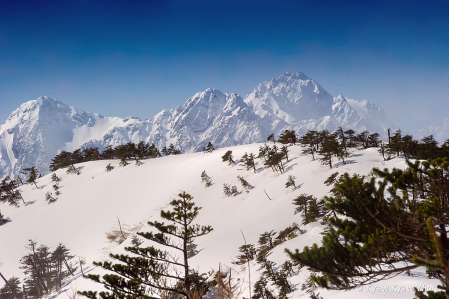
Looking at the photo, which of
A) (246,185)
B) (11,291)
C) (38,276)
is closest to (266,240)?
(246,185)

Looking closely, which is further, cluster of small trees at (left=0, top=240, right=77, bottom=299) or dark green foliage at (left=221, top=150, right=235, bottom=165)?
dark green foliage at (left=221, top=150, right=235, bottom=165)

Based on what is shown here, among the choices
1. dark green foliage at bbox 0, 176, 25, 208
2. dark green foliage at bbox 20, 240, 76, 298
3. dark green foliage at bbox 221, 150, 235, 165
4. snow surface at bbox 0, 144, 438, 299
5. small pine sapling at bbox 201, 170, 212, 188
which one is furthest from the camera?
dark green foliage at bbox 221, 150, 235, 165

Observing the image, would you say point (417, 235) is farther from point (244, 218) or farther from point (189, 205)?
point (244, 218)

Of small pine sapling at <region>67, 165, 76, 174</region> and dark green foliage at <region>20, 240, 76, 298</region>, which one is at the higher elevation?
small pine sapling at <region>67, 165, 76, 174</region>

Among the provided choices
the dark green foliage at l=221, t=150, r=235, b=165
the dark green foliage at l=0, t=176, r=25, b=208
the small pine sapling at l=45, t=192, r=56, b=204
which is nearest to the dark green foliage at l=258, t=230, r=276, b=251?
the dark green foliage at l=221, t=150, r=235, b=165

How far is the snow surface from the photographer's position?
22.1 m

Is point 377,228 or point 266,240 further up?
point 377,228

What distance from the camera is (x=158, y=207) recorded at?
38062 millimetres

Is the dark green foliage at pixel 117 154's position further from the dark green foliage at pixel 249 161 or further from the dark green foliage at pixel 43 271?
the dark green foliage at pixel 249 161

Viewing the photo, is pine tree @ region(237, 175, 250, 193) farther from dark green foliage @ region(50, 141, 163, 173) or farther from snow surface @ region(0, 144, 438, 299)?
dark green foliage @ region(50, 141, 163, 173)

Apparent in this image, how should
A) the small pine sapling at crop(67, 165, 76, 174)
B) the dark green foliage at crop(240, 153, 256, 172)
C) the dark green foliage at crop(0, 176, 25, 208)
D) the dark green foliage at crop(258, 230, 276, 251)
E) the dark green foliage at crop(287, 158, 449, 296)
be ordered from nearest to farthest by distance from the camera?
the dark green foliage at crop(287, 158, 449, 296)
the dark green foliage at crop(258, 230, 276, 251)
the dark green foliage at crop(240, 153, 256, 172)
the dark green foliage at crop(0, 176, 25, 208)
the small pine sapling at crop(67, 165, 76, 174)

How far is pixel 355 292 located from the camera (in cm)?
667

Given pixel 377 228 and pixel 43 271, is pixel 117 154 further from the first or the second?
pixel 377 228

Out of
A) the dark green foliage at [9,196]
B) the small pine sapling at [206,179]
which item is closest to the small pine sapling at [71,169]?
the dark green foliage at [9,196]
